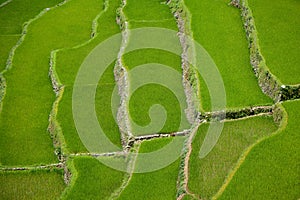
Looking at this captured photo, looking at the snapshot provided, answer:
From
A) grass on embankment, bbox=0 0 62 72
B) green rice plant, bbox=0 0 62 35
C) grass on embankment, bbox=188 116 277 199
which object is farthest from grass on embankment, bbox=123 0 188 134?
green rice plant, bbox=0 0 62 35

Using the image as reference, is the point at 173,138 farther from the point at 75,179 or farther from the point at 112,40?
the point at 112,40

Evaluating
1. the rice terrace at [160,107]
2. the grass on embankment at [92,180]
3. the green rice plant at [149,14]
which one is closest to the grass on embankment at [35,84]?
the rice terrace at [160,107]

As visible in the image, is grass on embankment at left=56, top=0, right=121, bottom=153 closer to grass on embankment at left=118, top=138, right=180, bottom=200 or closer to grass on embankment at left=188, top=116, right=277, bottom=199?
grass on embankment at left=118, top=138, right=180, bottom=200

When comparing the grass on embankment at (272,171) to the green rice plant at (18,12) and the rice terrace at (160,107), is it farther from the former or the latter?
the green rice plant at (18,12)

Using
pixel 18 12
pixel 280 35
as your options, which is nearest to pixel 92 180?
pixel 280 35

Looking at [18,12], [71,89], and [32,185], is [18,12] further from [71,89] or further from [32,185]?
Answer: [32,185]

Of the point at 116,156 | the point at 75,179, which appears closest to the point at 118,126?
the point at 116,156

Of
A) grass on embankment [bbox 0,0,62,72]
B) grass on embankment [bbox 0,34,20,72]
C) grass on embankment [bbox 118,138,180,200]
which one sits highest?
grass on embankment [bbox 0,0,62,72]
